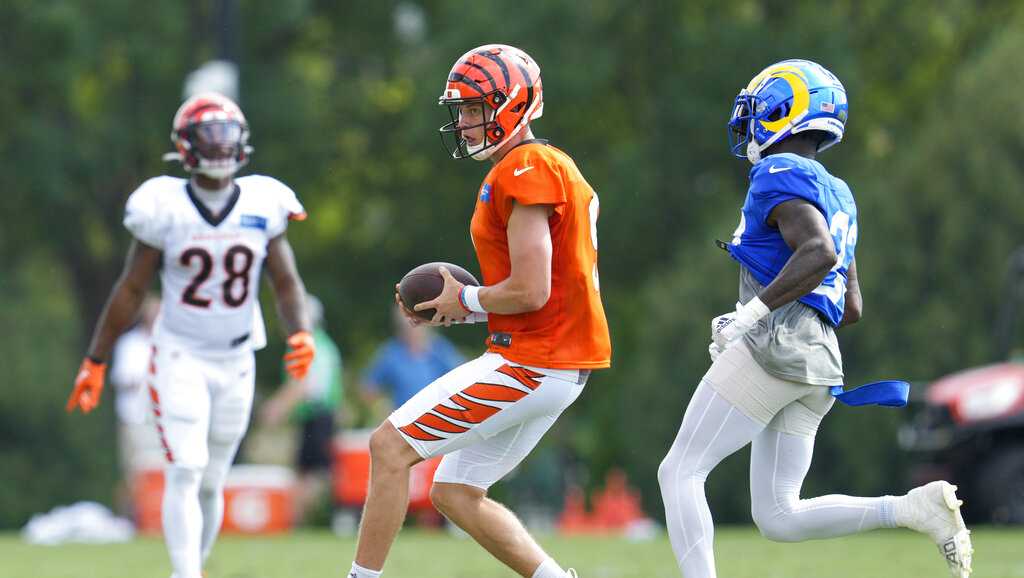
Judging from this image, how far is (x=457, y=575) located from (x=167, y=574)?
1601 mm

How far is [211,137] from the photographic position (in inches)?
298

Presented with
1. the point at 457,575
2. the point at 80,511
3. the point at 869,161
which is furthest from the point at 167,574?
the point at 869,161

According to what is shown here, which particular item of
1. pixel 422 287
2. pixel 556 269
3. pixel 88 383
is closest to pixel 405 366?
pixel 88 383

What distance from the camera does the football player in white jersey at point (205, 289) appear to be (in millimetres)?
7402

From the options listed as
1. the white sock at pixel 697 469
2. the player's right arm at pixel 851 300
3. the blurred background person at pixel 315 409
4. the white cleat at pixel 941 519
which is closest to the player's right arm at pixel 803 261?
the white sock at pixel 697 469

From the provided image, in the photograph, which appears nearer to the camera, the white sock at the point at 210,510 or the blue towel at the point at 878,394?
the blue towel at the point at 878,394

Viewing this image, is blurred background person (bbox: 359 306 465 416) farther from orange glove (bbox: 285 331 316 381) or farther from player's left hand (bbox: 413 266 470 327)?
player's left hand (bbox: 413 266 470 327)

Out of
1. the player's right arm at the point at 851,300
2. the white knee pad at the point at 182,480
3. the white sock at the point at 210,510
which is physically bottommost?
the white sock at the point at 210,510

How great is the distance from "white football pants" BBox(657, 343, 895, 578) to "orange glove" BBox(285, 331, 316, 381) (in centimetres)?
219

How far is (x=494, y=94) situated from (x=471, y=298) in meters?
0.70

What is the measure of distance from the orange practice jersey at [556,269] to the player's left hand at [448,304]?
11 cm

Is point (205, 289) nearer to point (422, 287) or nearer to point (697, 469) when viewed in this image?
point (422, 287)

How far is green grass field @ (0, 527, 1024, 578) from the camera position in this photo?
970 cm

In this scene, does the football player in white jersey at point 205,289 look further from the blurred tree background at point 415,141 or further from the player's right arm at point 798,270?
the blurred tree background at point 415,141
